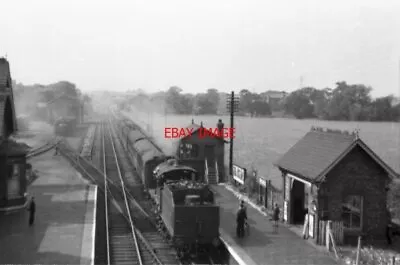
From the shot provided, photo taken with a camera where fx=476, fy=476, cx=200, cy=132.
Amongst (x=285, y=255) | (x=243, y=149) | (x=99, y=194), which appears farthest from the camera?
(x=243, y=149)

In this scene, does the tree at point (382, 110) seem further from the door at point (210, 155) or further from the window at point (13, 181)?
the window at point (13, 181)

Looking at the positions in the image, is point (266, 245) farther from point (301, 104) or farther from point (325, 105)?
point (301, 104)

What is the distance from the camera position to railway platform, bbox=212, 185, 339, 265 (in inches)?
737

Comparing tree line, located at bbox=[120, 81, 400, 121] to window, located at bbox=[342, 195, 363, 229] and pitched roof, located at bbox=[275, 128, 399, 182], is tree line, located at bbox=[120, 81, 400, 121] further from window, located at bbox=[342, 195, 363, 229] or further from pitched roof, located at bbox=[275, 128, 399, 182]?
window, located at bbox=[342, 195, 363, 229]

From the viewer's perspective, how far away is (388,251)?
20.0 m

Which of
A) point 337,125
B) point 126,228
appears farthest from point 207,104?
point 126,228

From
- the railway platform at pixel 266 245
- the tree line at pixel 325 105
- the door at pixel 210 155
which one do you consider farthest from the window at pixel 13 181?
the tree line at pixel 325 105

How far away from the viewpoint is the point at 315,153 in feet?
76.1

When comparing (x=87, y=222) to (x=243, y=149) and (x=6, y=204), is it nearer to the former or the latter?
(x=6, y=204)

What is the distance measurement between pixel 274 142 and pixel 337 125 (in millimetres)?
11227

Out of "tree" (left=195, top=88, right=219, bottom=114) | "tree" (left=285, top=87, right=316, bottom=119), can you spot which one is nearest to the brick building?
"tree" (left=285, top=87, right=316, bottom=119)

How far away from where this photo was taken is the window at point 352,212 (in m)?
21.5

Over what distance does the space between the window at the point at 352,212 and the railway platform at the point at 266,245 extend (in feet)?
7.48

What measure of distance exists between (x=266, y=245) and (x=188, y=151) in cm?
1815
